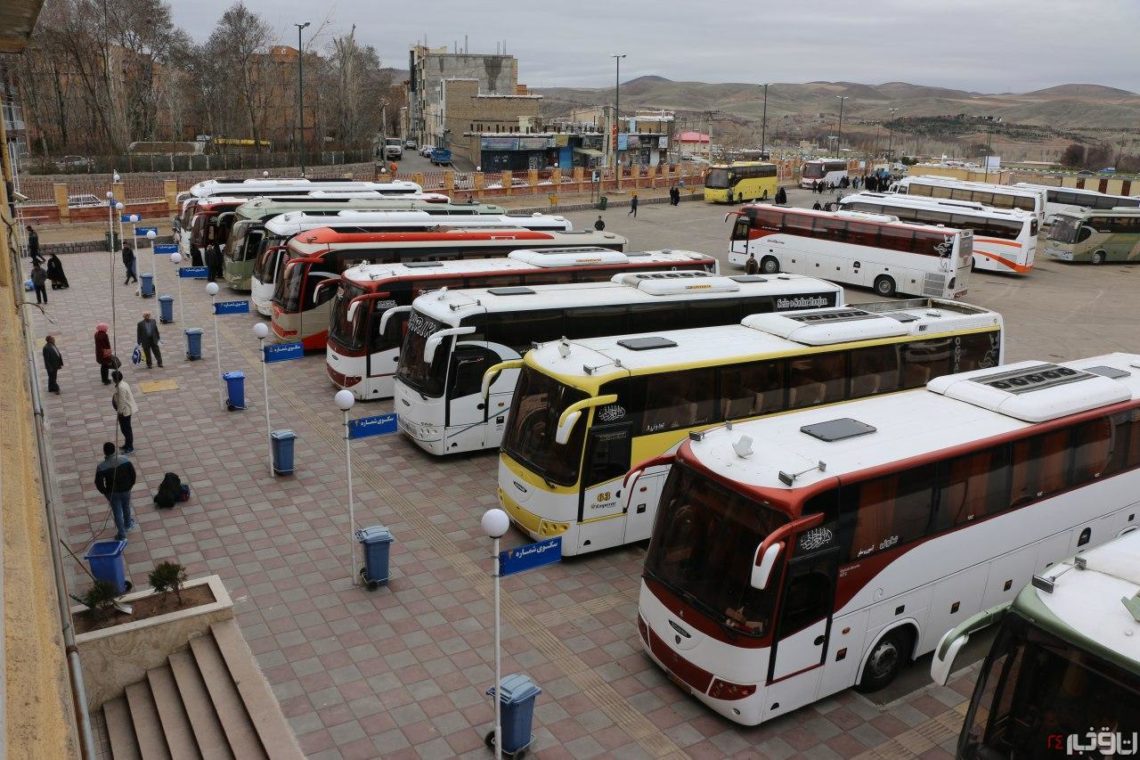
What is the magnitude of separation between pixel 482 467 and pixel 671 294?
14.7 feet

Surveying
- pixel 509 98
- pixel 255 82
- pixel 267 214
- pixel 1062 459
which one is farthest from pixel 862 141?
pixel 1062 459

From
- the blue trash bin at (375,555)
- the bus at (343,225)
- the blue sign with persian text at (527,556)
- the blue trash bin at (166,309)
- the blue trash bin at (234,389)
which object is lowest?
the blue trash bin at (375,555)

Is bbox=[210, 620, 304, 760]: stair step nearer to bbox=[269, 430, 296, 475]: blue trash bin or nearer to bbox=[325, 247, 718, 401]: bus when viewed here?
bbox=[269, 430, 296, 475]: blue trash bin

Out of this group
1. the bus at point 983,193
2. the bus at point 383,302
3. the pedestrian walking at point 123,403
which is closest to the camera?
the pedestrian walking at point 123,403

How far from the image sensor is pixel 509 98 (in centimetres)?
10044

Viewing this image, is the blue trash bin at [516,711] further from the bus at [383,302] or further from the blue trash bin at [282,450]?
the bus at [383,302]

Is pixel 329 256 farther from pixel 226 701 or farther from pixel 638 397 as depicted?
pixel 226 701

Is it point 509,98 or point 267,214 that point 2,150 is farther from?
point 509,98

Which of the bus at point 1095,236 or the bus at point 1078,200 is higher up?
the bus at point 1078,200

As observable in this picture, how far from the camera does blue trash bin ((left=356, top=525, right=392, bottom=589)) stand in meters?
10.6

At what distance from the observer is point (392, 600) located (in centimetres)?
1061

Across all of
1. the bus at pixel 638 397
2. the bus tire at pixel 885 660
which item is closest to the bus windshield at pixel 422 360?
the bus at pixel 638 397

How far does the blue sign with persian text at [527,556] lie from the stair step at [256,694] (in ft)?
8.17

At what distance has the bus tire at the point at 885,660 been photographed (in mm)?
8844
